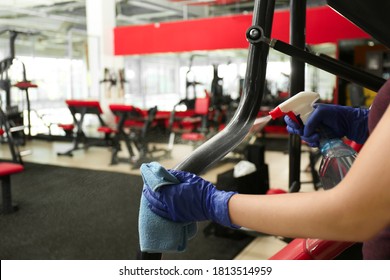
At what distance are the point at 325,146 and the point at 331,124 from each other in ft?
0.30

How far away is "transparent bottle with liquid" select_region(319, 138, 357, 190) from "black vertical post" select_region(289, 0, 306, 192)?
0.95ft

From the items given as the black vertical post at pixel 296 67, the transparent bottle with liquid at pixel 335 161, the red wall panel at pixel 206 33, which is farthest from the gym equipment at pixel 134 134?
the transparent bottle with liquid at pixel 335 161

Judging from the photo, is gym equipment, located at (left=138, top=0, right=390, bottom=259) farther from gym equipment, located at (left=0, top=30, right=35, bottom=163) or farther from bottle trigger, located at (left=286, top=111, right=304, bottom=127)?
gym equipment, located at (left=0, top=30, right=35, bottom=163)

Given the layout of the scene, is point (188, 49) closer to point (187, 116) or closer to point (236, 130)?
point (187, 116)

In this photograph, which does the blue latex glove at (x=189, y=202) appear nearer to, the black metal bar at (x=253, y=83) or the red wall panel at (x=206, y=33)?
the black metal bar at (x=253, y=83)

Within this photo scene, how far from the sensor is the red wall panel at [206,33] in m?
6.12

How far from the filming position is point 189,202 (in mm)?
690

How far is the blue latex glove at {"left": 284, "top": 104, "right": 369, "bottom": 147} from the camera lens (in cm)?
115

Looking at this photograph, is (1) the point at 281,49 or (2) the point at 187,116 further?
(2) the point at 187,116

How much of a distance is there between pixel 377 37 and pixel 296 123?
343mm

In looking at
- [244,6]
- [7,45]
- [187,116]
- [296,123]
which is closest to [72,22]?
[187,116]

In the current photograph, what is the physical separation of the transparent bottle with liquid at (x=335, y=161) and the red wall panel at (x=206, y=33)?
13.9ft

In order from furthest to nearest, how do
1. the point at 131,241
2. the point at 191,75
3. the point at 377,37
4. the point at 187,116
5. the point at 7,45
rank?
the point at 191,75 < the point at 187,116 < the point at 7,45 < the point at 131,241 < the point at 377,37
